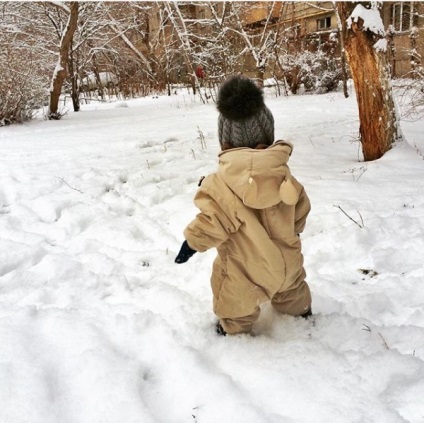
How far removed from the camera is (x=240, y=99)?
148cm

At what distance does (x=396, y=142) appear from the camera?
400 centimetres

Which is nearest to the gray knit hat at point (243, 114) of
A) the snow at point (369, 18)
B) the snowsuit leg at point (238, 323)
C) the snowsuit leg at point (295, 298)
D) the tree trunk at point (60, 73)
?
the snowsuit leg at point (295, 298)

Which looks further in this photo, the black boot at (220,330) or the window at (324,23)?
the window at (324,23)

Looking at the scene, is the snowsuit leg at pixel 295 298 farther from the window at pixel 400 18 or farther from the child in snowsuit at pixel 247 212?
the window at pixel 400 18

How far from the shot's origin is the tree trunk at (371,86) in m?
3.68

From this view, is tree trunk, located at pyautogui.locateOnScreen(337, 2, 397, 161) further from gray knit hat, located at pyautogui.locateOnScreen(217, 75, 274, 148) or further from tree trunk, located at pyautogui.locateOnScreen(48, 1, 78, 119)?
tree trunk, located at pyautogui.locateOnScreen(48, 1, 78, 119)

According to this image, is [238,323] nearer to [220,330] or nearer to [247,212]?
[220,330]

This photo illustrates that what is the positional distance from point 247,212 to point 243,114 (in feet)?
1.27

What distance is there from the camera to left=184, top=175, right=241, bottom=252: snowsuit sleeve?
152 cm

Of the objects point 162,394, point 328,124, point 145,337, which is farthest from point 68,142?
point 162,394

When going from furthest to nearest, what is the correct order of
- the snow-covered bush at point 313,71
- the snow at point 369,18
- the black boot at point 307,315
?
the snow-covered bush at point 313,71 → the snow at point 369,18 → the black boot at point 307,315

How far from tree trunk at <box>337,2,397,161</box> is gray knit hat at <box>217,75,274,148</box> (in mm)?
2720

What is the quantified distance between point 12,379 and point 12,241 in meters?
1.49

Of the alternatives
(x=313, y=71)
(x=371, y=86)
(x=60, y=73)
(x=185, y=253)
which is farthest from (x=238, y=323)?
(x=313, y=71)
